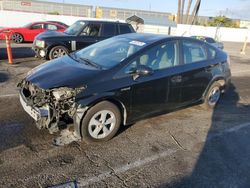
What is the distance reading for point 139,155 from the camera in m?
3.77

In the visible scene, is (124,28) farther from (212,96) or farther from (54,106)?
(54,106)

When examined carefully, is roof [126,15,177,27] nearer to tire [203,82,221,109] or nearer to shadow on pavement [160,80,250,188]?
tire [203,82,221,109]

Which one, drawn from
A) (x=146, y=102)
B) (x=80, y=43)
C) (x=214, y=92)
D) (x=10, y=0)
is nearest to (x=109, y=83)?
(x=146, y=102)

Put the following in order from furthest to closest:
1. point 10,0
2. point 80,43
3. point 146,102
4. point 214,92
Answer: point 10,0
point 80,43
point 214,92
point 146,102

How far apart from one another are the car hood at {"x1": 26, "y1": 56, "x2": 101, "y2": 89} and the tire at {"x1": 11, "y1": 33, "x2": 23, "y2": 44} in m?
12.6

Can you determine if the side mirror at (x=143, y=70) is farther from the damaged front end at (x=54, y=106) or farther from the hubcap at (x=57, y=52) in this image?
the hubcap at (x=57, y=52)

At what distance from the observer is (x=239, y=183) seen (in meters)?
3.25

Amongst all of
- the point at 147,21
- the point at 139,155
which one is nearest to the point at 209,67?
the point at 139,155

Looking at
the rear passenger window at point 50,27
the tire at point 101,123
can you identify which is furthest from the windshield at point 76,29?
the tire at point 101,123

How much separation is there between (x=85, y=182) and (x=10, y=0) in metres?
45.0

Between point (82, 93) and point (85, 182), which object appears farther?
point (82, 93)

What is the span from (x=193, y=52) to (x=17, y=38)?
13.4m

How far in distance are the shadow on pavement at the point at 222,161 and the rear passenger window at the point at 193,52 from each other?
1.34 m

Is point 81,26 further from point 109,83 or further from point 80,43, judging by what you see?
point 109,83
